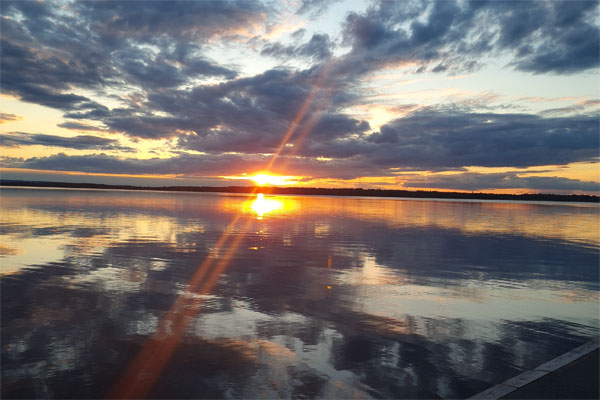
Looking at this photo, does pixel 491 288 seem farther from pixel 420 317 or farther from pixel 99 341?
pixel 99 341

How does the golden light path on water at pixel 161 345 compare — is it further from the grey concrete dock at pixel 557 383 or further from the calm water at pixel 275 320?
the grey concrete dock at pixel 557 383

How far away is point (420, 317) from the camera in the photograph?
11.9 m

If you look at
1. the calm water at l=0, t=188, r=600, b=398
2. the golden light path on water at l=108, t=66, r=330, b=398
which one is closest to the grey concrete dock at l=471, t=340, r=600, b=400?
the calm water at l=0, t=188, r=600, b=398

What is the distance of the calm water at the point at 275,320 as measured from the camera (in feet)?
25.1

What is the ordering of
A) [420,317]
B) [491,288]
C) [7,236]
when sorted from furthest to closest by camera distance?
[7,236] → [491,288] → [420,317]

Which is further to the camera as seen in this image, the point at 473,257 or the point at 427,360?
the point at 473,257

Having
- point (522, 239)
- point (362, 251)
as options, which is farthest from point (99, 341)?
point (522, 239)

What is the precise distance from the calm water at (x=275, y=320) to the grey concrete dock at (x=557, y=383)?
768 mm

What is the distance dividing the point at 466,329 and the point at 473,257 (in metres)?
14.0

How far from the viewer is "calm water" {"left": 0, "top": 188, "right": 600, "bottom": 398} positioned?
7648 mm

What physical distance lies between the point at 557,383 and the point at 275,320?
644cm

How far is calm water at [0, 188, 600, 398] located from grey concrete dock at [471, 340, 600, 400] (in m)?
0.77

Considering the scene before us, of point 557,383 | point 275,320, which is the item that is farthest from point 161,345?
point 557,383

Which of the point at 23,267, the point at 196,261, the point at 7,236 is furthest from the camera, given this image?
the point at 7,236
